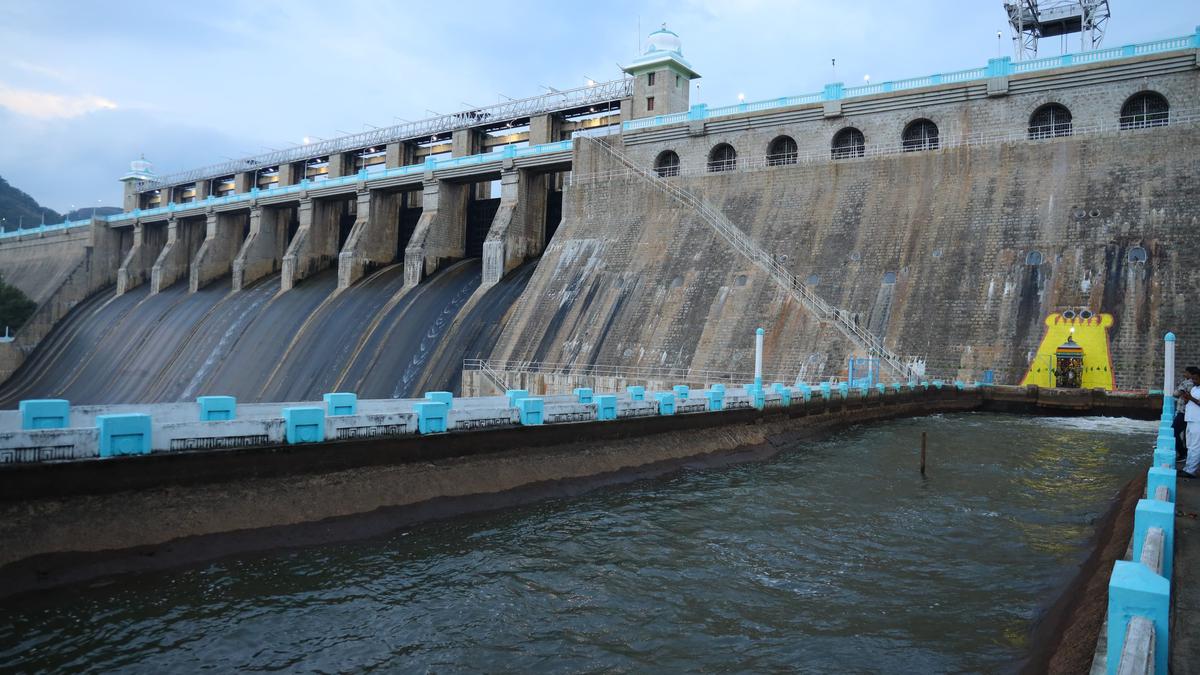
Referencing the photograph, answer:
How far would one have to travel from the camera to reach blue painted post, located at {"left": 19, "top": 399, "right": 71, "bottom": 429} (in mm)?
11055

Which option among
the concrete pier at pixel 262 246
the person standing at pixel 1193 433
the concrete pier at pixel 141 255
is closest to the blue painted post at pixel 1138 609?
the person standing at pixel 1193 433

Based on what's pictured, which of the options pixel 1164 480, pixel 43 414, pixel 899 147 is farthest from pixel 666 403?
pixel 899 147

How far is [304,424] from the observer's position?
43.1 feet

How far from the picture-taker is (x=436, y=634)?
28.1 ft

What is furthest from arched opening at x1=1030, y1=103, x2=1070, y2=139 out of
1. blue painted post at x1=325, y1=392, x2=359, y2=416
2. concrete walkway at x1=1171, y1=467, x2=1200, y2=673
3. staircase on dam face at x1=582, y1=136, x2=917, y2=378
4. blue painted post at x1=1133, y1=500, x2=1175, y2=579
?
blue painted post at x1=1133, y1=500, x2=1175, y2=579

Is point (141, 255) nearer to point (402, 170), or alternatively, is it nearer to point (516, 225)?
point (402, 170)

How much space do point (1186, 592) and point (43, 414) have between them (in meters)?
14.0

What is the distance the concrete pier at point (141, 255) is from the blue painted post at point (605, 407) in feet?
235

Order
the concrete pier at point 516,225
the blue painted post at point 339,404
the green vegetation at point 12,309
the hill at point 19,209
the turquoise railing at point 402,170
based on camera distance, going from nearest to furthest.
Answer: the blue painted post at point 339,404 < the concrete pier at point 516,225 < the turquoise railing at point 402,170 < the green vegetation at point 12,309 < the hill at point 19,209

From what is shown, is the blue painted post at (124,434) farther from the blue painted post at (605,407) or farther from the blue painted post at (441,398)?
the blue painted post at (605,407)

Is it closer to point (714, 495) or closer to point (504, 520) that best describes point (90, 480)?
point (504, 520)

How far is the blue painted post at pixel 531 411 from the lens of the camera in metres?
17.1

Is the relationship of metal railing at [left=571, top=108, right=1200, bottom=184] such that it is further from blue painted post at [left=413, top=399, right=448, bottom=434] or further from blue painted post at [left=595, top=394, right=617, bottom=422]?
blue painted post at [left=413, top=399, right=448, bottom=434]

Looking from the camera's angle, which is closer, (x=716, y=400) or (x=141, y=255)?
(x=716, y=400)
